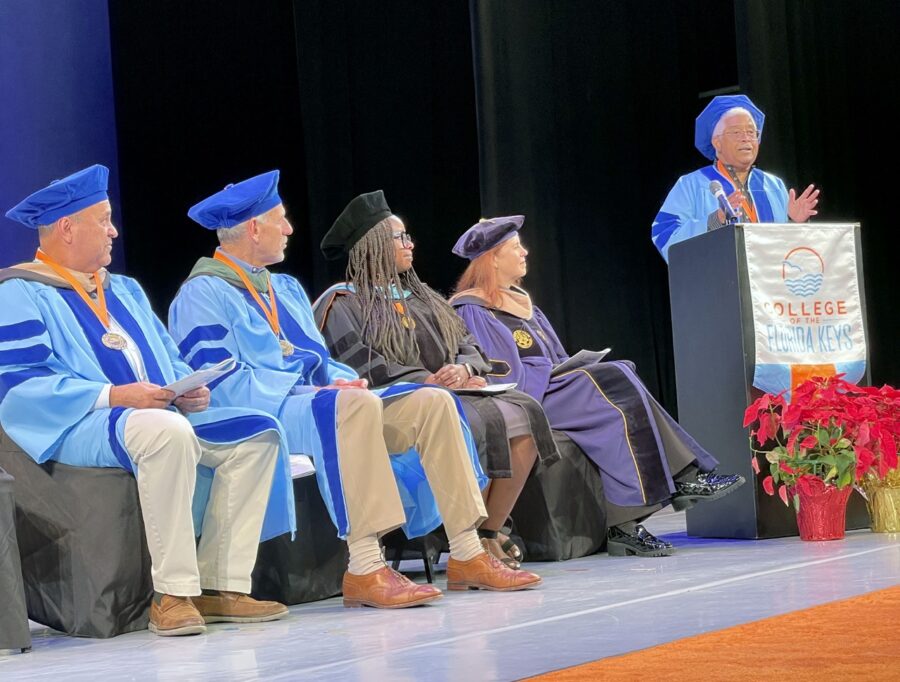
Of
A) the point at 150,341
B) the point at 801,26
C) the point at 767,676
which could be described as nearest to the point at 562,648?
the point at 767,676

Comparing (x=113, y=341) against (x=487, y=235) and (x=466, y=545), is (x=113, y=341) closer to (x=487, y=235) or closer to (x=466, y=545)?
(x=466, y=545)

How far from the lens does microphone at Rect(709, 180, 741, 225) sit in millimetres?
4551

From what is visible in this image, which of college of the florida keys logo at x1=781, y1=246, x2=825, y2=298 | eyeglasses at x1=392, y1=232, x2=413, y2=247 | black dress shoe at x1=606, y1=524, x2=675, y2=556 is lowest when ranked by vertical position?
black dress shoe at x1=606, y1=524, x2=675, y2=556

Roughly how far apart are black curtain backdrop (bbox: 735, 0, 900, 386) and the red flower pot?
2963 millimetres

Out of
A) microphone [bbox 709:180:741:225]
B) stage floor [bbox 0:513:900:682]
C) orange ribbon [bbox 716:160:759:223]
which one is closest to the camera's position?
stage floor [bbox 0:513:900:682]

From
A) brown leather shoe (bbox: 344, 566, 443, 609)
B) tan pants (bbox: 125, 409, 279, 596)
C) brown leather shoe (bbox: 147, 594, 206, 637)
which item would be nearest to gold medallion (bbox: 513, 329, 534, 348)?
brown leather shoe (bbox: 344, 566, 443, 609)

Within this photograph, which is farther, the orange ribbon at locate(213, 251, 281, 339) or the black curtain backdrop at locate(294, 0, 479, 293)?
the black curtain backdrop at locate(294, 0, 479, 293)

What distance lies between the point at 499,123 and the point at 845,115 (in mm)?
1987

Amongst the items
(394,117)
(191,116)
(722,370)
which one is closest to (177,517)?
Result: (722,370)

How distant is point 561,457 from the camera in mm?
4473

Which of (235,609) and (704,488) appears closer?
(235,609)

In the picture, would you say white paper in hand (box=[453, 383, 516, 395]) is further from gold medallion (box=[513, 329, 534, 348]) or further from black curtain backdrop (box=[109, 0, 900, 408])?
black curtain backdrop (box=[109, 0, 900, 408])

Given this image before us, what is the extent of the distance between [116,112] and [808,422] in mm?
3057

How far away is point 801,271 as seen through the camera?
175 inches
